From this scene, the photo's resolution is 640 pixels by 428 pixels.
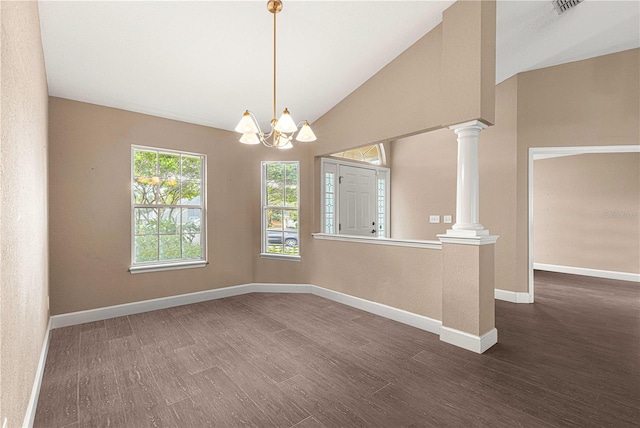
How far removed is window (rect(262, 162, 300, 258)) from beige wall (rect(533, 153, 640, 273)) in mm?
5550

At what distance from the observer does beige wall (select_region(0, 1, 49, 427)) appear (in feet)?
4.05

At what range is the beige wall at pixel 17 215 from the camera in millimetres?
1233

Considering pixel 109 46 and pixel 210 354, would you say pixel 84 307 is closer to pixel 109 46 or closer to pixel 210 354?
pixel 210 354

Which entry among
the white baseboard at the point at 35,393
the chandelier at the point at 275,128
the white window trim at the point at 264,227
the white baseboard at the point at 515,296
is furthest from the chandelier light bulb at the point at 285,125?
the white baseboard at the point at 515,296

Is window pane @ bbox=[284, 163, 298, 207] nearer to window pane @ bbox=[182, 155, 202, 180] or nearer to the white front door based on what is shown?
the white front door

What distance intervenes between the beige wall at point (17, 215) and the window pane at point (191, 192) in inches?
85.9

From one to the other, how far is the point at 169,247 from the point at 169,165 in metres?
1.14

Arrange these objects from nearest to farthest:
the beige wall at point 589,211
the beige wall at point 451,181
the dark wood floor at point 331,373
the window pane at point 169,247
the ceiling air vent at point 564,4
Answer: the dark wood floor at point 331,373
the ceiling air vent at point 564,4
the window pane at point 169,247
the beige wall at point 451,181
the beige wall at point 589,211

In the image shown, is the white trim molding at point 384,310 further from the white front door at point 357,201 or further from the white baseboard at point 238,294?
the white front door at point 357,201

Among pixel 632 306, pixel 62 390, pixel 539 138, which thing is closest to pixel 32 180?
pixel 62 390

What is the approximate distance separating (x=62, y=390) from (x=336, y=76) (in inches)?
159

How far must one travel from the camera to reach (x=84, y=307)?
357cm

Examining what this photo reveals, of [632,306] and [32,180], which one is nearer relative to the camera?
[32,180]

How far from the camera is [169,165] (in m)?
4.18
